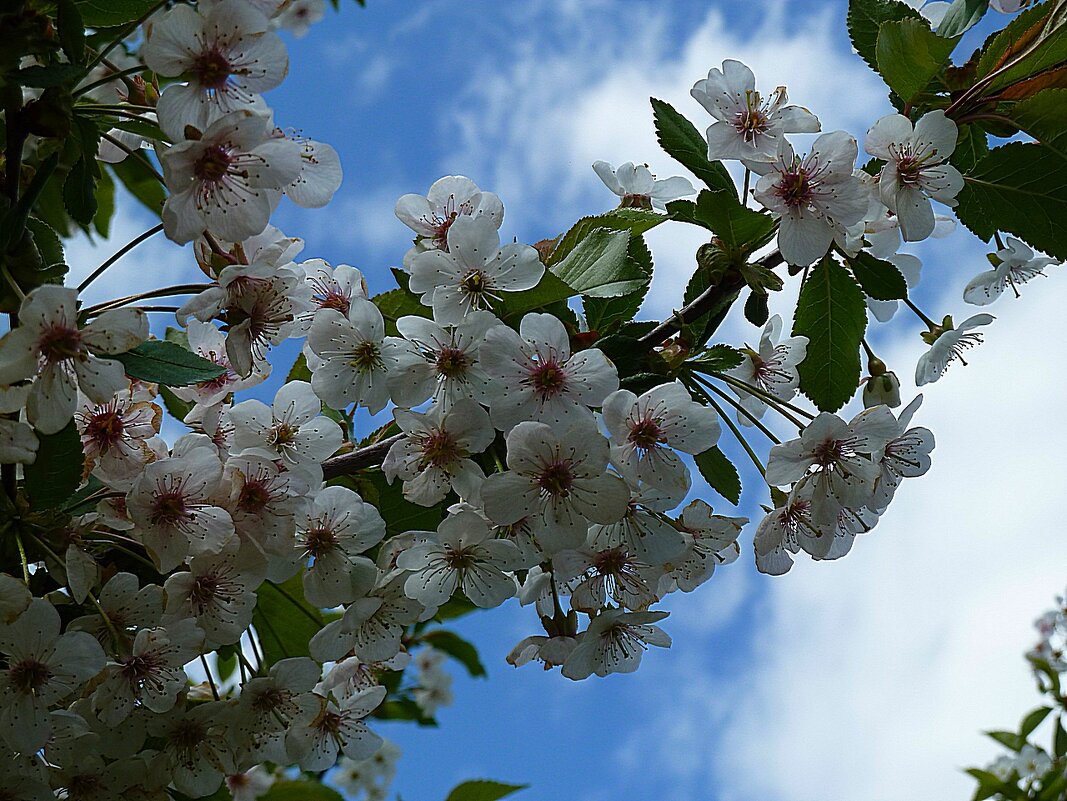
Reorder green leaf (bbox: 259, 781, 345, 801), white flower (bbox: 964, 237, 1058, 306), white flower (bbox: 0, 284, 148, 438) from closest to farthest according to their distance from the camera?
white flower (bbox: 0, 284, 148, 438)
white flower (bbox: 964, 237, 1058, 306)
green leaf (bbox: 259, 781, 345, 801)

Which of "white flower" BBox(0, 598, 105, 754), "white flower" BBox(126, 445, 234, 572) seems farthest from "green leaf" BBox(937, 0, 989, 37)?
"white flower" BBox(0, 598, 105, 754)

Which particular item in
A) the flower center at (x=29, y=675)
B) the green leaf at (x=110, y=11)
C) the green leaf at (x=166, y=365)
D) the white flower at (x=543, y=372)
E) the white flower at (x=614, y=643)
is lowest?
the white flower at (x=614, y=643)

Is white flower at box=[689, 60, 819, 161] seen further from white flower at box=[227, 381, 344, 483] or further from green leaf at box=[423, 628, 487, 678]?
green leaf at box=[423, 628, 487, 678]

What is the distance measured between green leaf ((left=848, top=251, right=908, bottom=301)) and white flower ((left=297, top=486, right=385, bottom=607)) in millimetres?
737

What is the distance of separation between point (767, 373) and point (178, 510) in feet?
2.75

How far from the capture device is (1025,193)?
1.33 m

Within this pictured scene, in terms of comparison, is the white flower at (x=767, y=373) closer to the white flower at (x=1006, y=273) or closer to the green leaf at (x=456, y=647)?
the white flower at (x=1006, y=273)

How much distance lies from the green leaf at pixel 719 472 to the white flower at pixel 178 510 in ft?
2.13

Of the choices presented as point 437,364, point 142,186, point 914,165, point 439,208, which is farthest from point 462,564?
point 142,186

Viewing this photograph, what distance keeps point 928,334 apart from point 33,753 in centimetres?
142

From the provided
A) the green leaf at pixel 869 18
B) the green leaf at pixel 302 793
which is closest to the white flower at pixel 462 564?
the green leaf at pixel 869 18

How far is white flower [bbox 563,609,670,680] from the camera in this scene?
142cm

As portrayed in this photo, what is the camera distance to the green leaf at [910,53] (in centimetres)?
122

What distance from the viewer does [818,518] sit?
1.34m
